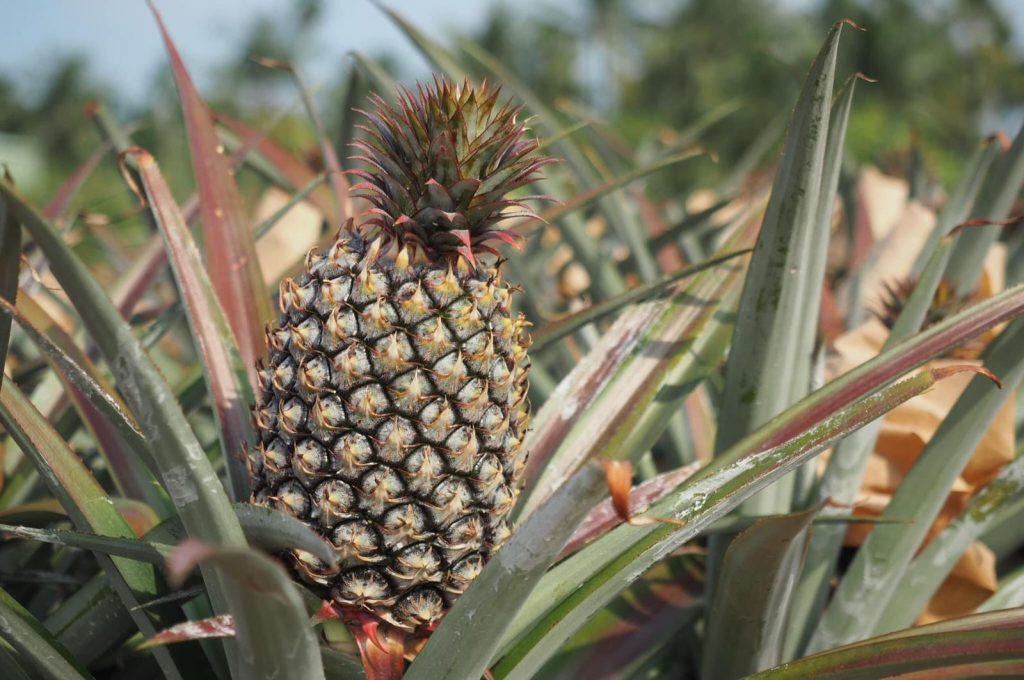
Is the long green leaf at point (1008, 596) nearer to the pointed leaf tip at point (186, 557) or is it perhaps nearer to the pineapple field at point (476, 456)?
the pineapple field at point (476, 456)

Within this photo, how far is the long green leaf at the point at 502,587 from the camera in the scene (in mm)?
696

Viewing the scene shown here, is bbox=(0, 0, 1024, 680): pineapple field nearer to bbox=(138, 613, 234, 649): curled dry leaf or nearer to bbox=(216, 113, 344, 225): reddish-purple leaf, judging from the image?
bbox=(138, 613, 234, 649): curled dry leaf

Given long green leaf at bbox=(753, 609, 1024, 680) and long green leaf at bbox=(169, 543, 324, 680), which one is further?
long green leaf at bbox=(753, 609, 1024, 680)

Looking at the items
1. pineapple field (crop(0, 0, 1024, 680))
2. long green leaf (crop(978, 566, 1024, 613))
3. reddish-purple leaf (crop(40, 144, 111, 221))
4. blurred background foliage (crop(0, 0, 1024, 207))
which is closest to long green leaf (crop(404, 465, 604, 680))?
pineapple field (crop(0, 0, 1024, 680))

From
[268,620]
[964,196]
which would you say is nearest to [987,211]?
[964,196]

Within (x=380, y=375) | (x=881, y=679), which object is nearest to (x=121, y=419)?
(x=380, y=375)

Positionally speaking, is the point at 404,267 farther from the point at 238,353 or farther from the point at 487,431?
the point at 238,353

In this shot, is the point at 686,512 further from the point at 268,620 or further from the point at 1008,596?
the point at 1008,596

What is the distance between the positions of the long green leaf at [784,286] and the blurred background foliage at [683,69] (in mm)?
13820

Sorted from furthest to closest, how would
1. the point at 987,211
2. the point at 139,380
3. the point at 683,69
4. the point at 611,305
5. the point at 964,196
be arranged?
the point at 683,69 < the point at 964,196 < the point at 987,211 < the point at 611,305 < the point at 139,380

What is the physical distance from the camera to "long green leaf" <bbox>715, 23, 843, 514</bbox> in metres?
1.03

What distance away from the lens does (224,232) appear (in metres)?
1.27

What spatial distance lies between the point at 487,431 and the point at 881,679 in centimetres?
48

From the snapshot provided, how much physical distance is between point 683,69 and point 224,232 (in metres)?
32.7
